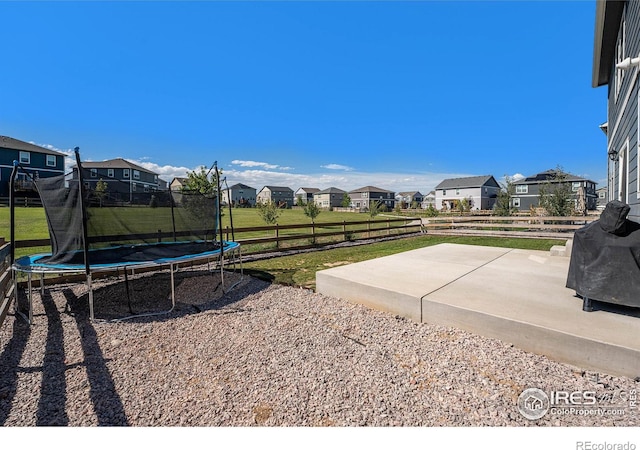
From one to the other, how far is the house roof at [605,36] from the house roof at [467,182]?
1522 inches

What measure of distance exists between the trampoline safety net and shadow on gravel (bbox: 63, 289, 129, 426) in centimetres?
103

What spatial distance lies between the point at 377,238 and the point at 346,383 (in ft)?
34.1

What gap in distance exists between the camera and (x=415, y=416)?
5.87 ft

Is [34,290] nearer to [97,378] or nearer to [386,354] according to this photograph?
[97,378]

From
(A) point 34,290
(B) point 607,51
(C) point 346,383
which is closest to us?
(C) point 346,383

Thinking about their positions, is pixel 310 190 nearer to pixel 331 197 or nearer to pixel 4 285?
pixel 331 197

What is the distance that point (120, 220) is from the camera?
4.90 m

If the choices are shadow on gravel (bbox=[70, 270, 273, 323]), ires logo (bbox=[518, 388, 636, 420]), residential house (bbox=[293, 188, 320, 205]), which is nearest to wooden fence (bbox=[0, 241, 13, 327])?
shadow on gravel (bbox=[70, 270, 273, 323])

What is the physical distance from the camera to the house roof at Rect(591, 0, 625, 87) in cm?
608

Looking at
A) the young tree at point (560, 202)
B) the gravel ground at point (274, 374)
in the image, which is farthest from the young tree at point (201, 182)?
the young tree at point (560, 202)

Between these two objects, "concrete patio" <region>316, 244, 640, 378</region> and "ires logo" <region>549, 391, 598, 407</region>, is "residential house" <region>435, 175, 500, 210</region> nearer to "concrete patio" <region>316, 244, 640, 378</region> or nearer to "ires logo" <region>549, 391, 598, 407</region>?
"concrete patio" <region>316, 244, 640, 378</region>

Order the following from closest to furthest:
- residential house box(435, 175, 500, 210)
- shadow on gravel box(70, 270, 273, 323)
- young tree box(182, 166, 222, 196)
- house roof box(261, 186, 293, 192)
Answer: shadow on gravel box(70, 270, 273, 323) → young tree box(182, 166, 222, 196) → residential house box(435, 175, 500, 210) → house roof box(261, 186, 293, 192)
